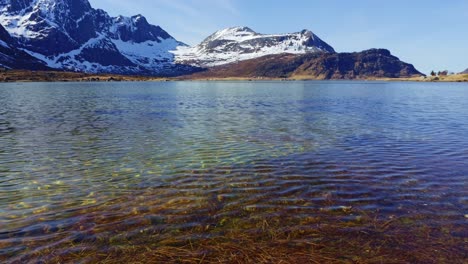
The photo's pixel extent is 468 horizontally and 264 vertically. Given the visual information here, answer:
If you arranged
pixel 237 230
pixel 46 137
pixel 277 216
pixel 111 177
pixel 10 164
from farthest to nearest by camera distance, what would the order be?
pixel 46 137
pixel 10 164
pixel 111 177
pixel 277 216
pixel 237 230

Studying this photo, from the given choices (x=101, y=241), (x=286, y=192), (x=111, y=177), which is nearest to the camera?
(x=101, y=241)

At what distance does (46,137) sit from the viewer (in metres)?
32.6

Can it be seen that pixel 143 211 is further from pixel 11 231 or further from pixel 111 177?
pixel 111 177

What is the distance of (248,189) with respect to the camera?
17375mm

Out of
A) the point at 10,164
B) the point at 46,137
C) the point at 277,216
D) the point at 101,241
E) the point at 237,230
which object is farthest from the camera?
Result: the point at 46,137

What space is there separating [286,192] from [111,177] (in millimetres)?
9764

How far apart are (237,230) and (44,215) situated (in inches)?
312

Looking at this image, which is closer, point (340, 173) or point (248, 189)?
point (248, 189)

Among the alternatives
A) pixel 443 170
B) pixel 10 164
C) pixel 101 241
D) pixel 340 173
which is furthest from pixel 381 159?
pixel 10 164

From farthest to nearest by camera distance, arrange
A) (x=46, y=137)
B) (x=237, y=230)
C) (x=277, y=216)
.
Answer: (x=46, y=137) → (x=277, y=216) → (x=237, y=230)

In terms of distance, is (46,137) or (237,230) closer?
(237,230)

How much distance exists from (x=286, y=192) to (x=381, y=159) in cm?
998

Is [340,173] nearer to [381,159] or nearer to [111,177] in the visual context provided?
[381,159]

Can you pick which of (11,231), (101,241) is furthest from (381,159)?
(11,231)
